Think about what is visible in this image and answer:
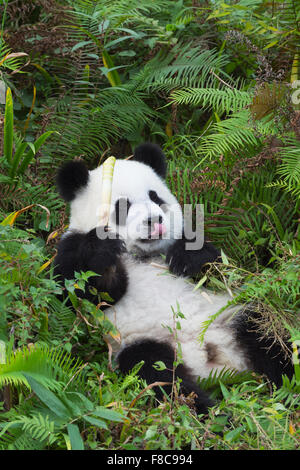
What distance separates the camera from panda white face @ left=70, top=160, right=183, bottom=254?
3.71 metres

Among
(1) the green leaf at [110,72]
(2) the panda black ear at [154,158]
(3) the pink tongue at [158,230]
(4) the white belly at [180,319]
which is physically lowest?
(4) the white belly at [180,319]

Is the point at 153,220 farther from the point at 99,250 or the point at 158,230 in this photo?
the point at 99,250

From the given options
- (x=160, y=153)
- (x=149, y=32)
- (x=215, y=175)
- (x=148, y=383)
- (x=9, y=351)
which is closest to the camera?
(x=9, y=351)

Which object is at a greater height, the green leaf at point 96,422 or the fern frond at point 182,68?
the fern frond at point 182,68

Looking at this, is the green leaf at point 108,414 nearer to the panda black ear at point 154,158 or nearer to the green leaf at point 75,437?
the green leaf at point 75,437

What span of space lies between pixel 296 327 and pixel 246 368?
0.40m

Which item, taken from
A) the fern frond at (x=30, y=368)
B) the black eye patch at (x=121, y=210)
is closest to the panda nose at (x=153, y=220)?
the black eye patch at (x=121, y=210)

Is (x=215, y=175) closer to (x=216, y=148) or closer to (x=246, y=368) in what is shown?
(x=216, y=148)

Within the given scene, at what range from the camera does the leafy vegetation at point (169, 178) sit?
2.82m

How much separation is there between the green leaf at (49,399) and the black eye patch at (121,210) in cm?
131

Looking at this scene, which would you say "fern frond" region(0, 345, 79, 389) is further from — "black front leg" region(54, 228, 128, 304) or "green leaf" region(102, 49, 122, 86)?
"green leaf" region(102, 49, 122, 86)

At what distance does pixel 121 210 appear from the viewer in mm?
3797
